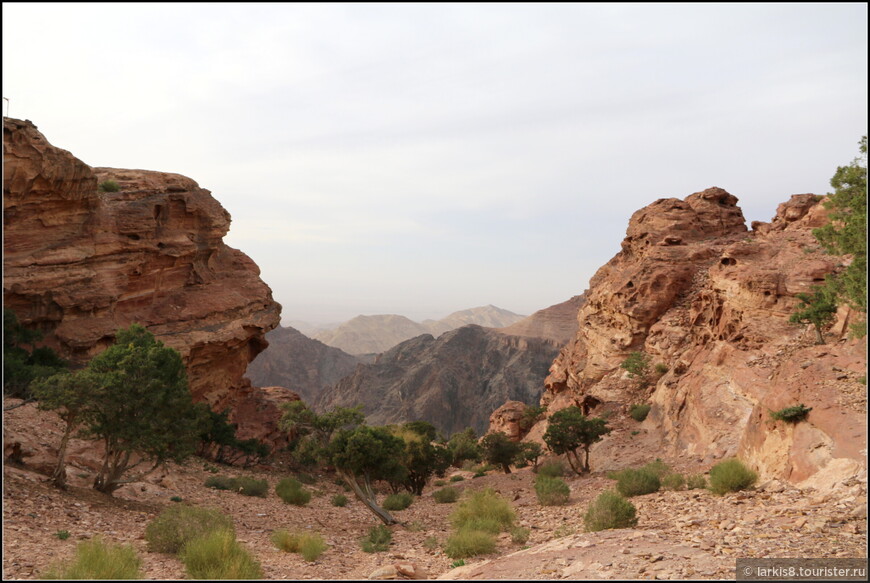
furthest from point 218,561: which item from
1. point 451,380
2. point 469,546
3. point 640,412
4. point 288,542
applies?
point 451,380

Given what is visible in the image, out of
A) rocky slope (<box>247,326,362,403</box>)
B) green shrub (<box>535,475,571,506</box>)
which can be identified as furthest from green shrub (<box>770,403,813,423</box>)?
rocky slope (<box>247,326,362,403</box>)

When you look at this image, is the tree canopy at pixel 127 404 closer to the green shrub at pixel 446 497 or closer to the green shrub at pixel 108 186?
the green shrub at pixel 446 497

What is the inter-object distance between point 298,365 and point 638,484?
123743 mm

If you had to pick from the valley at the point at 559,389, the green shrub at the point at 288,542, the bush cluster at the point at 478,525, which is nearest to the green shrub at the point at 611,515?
the valley at the point at 559,389

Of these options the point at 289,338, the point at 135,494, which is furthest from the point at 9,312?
the point at 289,338

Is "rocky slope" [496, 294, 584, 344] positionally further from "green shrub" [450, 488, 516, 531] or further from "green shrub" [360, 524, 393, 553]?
"green shrub" [360, 524, 393, 553]

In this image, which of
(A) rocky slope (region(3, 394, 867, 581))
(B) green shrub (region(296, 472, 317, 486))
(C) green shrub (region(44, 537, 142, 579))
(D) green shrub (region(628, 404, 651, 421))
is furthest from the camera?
(B) green shrub (region(296, 472, 317, 486))

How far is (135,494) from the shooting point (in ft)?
55.2

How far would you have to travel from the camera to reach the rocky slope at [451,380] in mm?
93562

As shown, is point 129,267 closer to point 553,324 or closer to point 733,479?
point 733,479

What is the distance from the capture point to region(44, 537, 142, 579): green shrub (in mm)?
7879

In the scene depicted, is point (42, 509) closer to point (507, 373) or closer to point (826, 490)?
point (826, 490)

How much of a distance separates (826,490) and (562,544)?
6.43m

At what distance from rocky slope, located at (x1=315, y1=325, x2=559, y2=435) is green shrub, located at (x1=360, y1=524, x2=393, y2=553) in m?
77.5
